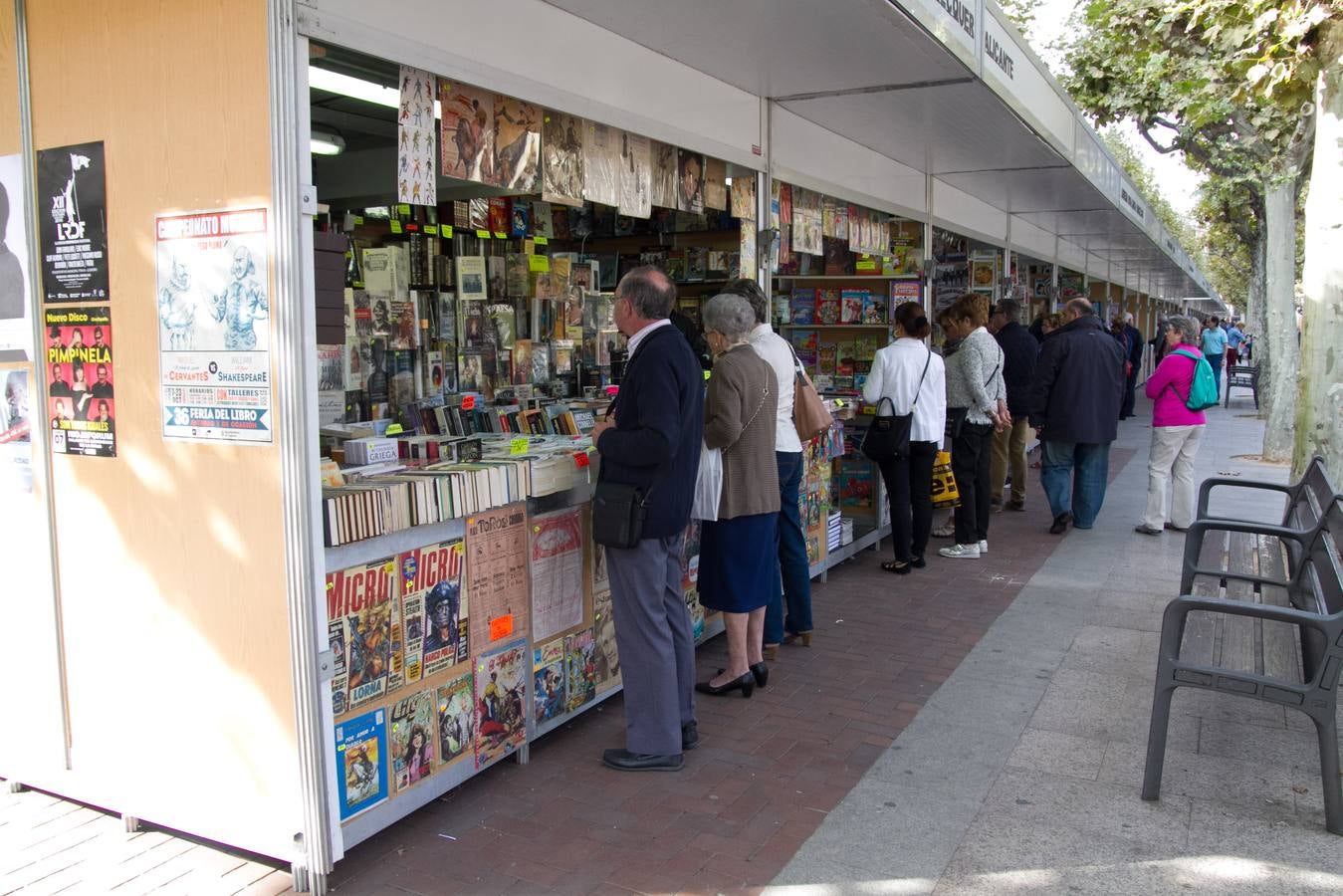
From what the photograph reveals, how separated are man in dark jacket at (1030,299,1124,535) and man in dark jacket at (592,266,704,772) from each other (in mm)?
4811

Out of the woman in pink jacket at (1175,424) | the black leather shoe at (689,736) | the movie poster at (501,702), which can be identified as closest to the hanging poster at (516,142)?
the movie poster at (501,702)

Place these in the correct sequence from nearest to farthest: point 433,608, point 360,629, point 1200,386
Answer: point 360,629
point 433,608
point 1200,386

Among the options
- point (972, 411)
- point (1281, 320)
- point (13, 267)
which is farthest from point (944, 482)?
point (1281, 320)

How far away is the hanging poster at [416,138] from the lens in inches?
133

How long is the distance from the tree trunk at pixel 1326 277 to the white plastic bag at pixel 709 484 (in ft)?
11.3

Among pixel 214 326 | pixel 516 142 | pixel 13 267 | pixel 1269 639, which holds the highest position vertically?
pixel 516 142

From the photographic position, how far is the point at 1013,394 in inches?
342

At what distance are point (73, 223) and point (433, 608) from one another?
165 cm

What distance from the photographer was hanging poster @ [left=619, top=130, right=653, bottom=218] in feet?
15.4

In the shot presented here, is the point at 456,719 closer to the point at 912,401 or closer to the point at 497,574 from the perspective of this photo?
the point at 497,574

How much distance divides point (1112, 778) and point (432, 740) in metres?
2.40

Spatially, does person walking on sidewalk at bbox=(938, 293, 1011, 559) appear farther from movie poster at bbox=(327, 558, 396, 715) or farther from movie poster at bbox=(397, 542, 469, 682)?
movie poster at bbox=(327, 558, 396, 715)

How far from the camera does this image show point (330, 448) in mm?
3654

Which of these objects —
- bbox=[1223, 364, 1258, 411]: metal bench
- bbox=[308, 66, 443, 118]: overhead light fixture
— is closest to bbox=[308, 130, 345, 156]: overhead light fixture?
bbox=[308, 66, 443, 118]: overhead light fixture
